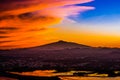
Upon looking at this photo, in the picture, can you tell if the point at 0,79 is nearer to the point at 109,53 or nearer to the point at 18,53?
the point at 18,53

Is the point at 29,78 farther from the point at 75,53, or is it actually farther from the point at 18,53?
the point at 75,53

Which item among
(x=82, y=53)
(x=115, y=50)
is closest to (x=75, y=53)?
(x=82, y=53)

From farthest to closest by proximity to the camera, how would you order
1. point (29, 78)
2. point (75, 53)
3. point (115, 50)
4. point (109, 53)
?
point (75, 53) < point (109, 53) < point (115, 50) < point (29, 78)

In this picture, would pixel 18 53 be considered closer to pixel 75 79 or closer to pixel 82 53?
pixel 82 53

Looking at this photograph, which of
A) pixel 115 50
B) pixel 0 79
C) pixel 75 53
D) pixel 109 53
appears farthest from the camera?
pixel 75 53

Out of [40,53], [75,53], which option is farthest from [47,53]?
[75,53]

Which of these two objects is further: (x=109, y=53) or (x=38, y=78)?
(x=109, y=53)

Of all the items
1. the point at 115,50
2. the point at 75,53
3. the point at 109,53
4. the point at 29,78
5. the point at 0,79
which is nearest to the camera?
the point at 0,79

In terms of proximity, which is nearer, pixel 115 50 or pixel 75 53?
pixel 115 50

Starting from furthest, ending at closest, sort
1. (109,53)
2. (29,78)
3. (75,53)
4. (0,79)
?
(75,53) → (109,53) → (29,78) → (0,79)
